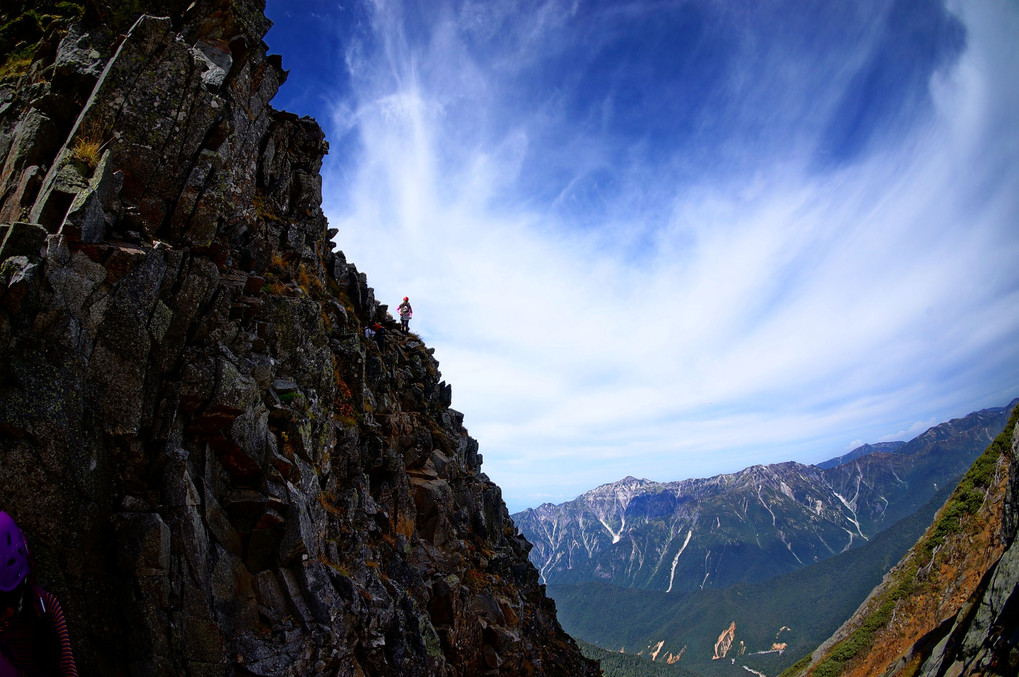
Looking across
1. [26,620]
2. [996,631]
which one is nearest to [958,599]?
[996,631]

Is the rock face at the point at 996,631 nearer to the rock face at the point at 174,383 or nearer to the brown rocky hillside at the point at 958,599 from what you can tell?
the brown rocky hillside at the point at 958,599

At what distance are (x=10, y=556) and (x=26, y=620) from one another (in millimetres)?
1119

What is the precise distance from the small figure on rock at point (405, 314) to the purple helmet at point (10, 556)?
4156 centimetres

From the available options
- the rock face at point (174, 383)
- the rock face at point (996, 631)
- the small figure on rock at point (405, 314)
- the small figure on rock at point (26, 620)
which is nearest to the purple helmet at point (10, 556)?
the small figure on rock at point (26, 620)

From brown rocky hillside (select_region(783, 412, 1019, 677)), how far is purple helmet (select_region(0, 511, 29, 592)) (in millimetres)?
25038

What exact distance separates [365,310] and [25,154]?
2657 cm

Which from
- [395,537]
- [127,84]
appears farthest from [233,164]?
[395,537]

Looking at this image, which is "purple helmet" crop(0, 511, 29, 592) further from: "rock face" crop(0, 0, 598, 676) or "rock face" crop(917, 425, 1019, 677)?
"rock face" crop(917, 425, 1019, 677)

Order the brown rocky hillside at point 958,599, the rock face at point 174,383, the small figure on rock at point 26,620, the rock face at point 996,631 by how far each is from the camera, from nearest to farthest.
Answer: the small figure on rock at point 26,620 → the rock face at point 174,383 → the rock face at point 996,631 → the brown rocky hillside at point 958,599

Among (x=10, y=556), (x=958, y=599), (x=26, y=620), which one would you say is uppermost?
(x=10, y=556)

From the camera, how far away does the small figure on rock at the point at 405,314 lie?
4916 centimetres

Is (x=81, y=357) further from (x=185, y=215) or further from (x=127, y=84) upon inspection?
(x=127, y=84)

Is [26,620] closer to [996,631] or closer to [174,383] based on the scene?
[174,383]

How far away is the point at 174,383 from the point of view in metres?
14.6
